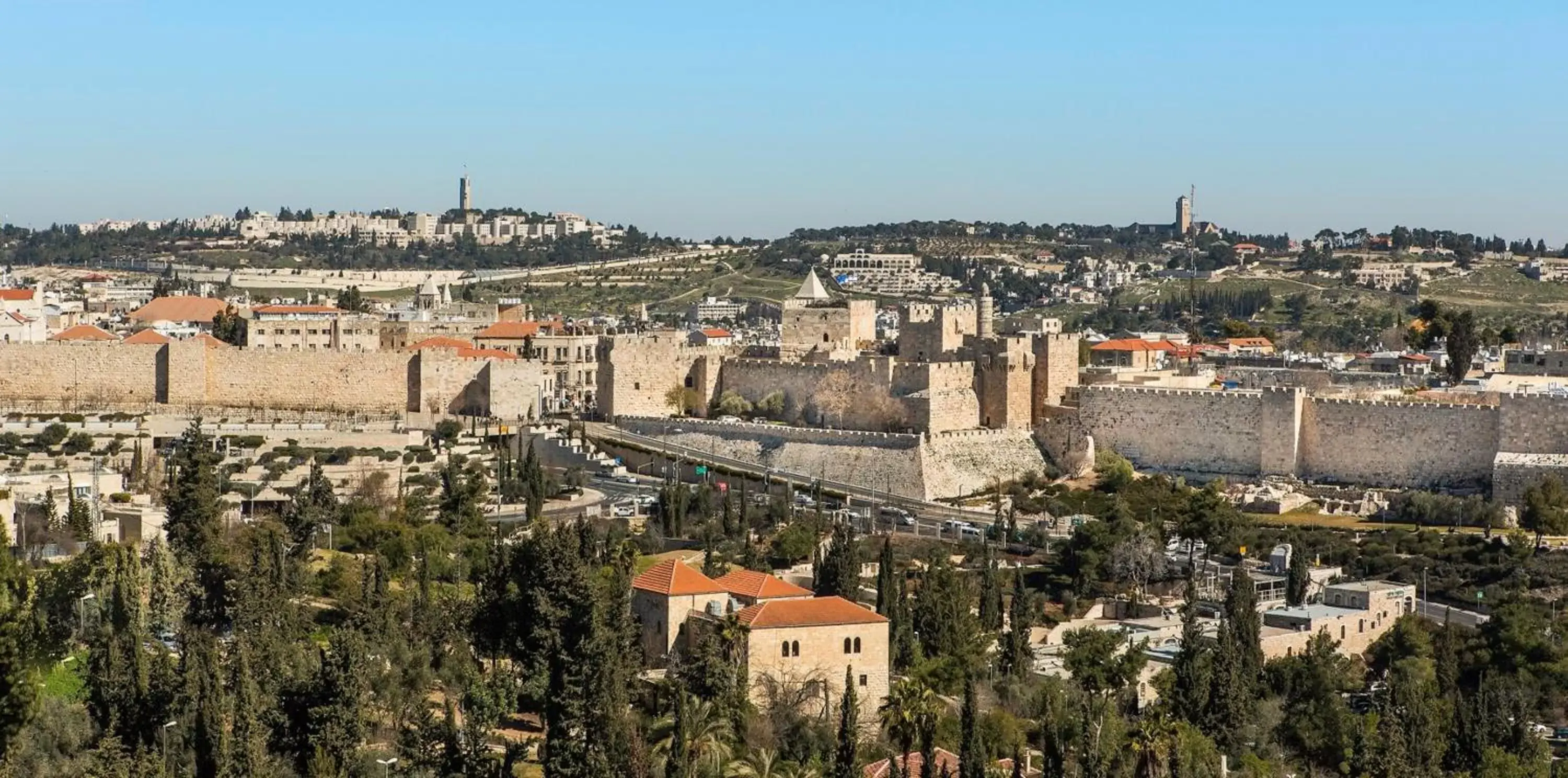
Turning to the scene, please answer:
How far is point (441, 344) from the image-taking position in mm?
50844

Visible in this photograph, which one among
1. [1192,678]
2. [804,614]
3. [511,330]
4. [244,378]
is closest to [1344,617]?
[1192,678]

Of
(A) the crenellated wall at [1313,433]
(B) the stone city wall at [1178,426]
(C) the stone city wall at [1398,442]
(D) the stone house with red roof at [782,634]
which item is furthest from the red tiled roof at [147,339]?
(D) the stone house with red roof at [782,634]

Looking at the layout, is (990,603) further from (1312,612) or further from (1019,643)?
(1312,612)

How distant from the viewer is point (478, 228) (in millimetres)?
126062

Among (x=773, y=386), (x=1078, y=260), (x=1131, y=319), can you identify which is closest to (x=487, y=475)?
(x=773, y=386)

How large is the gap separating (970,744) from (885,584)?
22.7 ft

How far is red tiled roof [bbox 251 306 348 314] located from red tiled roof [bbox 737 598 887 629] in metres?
33.1

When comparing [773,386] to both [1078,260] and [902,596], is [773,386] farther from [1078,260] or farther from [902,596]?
[1078,260]

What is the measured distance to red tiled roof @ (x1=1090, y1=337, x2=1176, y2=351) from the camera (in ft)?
176

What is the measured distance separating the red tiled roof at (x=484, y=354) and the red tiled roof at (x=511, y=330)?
264 centimetres

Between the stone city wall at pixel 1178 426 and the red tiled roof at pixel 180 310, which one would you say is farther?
the red tiled roof at pixel 180 310

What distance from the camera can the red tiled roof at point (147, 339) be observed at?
50.0 m

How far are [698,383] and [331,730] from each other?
82.1 feet

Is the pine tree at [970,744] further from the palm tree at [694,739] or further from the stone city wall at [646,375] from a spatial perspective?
the stone city wall at [646,375]
